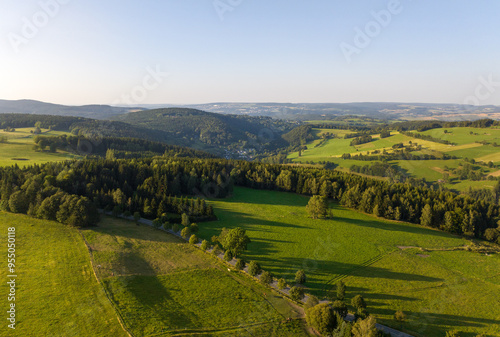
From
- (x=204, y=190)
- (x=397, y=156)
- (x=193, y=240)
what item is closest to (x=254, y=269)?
(x=193, y=240)

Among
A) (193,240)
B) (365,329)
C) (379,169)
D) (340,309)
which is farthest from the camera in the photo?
(379,169)

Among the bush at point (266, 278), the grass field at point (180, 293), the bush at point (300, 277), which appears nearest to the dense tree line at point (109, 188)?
the grass field at point (180, 293)

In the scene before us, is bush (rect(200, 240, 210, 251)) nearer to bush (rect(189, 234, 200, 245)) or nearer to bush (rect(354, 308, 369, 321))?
bush (rect(189, 234, 200, 245))

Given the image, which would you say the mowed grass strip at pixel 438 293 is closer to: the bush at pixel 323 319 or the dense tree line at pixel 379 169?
the bush at pixel 323 319

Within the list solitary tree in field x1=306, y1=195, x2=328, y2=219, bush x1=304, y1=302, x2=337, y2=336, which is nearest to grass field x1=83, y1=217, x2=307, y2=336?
bush x1=304, y1=302, x2=337, y2=336


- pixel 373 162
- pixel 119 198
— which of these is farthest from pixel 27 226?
pixel 373 162

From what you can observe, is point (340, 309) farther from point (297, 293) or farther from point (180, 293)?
point (180, 293)
